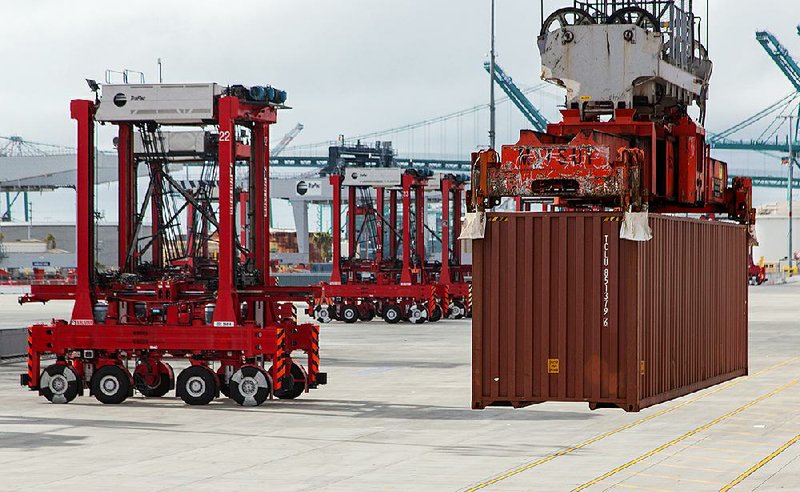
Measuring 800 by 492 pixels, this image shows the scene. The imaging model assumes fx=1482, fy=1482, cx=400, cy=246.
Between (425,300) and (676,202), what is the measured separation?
4144 centimetres

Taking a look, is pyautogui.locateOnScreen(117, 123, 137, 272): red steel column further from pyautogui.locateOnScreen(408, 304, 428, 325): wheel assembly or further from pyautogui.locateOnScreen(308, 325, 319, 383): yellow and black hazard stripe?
pyautogui.locateOnScreen(408, 304, 428, 325): wheel assembly

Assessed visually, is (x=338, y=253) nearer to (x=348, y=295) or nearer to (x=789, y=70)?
(x=348, y=295)

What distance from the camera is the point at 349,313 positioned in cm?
6294

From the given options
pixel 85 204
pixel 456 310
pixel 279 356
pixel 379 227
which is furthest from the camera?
pixel 379 227

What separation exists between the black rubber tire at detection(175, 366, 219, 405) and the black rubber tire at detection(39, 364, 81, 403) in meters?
2.33

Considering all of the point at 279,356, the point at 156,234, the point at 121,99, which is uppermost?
the point at 121,99

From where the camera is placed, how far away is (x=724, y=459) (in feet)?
70.6

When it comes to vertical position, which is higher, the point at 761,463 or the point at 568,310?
the point at 568,310

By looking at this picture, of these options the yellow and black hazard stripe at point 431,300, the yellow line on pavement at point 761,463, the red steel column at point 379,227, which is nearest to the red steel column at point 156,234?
the yellow line on pavement at point 761,463

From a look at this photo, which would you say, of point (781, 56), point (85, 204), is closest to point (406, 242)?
point (85, 204)

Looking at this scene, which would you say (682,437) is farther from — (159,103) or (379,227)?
(379,227)

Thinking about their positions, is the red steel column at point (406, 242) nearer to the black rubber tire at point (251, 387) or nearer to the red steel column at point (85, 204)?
the red steel column at point (85, 204)

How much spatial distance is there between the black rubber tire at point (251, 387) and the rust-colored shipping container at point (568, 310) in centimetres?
1011

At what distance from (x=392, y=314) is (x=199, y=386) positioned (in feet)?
110
